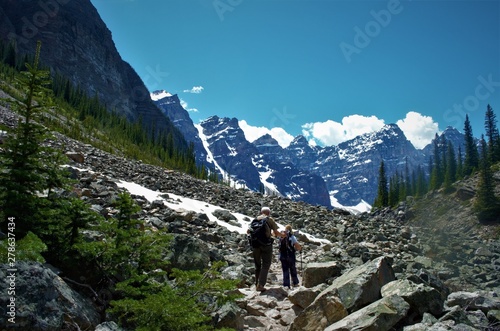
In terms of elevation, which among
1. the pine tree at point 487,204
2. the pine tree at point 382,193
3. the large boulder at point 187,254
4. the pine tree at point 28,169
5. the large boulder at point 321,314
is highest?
the pine tree at point 382,193

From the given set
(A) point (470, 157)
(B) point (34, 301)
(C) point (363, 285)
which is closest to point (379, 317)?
(C) point (363, 285)

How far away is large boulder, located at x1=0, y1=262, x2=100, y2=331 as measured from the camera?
3.63 meters

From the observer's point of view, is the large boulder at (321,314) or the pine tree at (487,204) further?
the pine tree at (487,204)

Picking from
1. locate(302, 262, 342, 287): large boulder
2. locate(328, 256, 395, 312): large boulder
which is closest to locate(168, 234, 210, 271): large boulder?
locate(302, 262, 342, 287): large boulder

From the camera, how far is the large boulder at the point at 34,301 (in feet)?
11.9

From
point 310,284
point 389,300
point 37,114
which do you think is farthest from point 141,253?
point 310,284

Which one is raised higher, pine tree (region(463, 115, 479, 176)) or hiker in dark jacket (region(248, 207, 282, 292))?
pine tree (region(463, 115, 479, 176))

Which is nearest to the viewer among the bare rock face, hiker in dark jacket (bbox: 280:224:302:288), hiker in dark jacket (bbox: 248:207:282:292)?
hiker in dark jacket (bbox: 248:207:282:292)

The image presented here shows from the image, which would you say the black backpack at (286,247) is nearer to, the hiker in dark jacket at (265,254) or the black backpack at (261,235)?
the hiker in dark jacket at (265,254)

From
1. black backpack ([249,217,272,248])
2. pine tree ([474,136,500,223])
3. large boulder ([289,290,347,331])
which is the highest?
pine tree ([474,136,500,223])

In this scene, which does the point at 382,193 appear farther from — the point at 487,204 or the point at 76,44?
the point at 76,44

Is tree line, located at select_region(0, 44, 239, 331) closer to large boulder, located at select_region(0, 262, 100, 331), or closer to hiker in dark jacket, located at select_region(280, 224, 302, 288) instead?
large boulder, located at select_region(0, 262, 100, 331)

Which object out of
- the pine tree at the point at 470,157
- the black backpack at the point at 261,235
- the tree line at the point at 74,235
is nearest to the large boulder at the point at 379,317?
the tree line at the point at 74,235

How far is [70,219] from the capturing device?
539 cm
